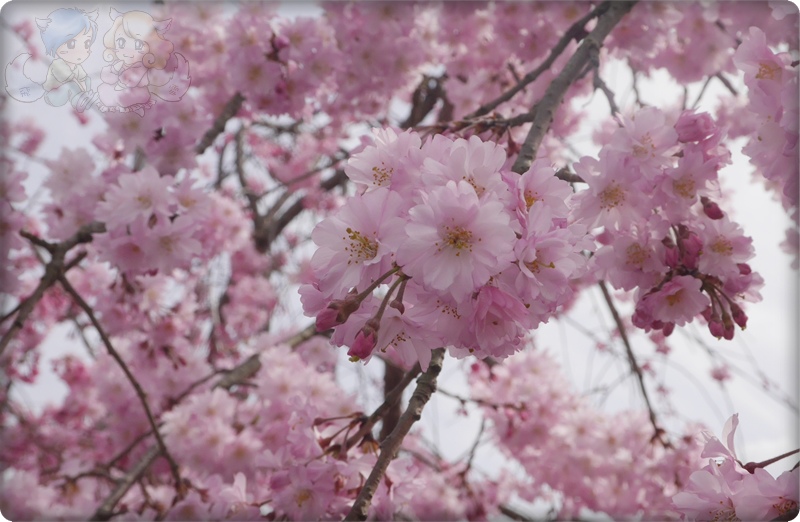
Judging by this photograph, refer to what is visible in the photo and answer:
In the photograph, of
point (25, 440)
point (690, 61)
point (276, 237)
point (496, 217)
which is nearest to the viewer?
point (496, 217)

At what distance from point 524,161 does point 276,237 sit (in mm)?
4732

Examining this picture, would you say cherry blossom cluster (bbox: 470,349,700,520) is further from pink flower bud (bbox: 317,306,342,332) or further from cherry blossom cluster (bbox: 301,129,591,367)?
pink flower bud (bbox: 317,306,342,332)

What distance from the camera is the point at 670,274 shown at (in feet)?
4.79

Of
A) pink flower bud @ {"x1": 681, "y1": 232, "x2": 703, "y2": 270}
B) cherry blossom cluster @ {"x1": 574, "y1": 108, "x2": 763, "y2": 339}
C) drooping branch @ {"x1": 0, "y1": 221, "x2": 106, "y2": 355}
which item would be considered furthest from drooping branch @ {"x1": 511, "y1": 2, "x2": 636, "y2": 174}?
drooping branch @ {"x1": 0, "y1": 221, "x2": 106, "y2": 355}

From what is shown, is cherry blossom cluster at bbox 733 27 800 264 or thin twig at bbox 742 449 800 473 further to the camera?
cherry blossom cluster at bbox 733 27 800 264

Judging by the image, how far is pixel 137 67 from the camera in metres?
2.54

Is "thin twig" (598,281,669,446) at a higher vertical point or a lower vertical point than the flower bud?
higher

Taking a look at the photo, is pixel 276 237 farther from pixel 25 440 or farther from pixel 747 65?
pixel 747 65

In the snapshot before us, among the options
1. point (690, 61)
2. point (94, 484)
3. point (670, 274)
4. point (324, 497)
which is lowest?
point (324, 497)

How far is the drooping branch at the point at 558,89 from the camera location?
1.28 m

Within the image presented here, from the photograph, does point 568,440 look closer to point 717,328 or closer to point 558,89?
point 717,328

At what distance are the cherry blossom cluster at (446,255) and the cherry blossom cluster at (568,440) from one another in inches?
75.4

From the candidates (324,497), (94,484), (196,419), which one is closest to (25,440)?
(94,484)

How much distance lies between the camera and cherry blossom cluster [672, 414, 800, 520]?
3.44ft
